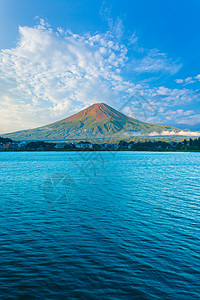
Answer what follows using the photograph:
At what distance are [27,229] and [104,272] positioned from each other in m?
9.50

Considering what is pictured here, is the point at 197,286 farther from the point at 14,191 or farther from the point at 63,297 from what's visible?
the point at 14,191

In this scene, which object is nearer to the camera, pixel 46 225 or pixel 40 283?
pixel 40 283

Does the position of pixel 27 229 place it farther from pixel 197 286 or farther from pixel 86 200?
pixel 197 286

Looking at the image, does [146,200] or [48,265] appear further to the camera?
[146,200]

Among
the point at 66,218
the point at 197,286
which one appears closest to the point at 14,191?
the point at 66,218

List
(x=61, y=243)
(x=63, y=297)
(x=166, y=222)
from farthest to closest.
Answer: (x=166, y=222) < (x=61, y=243) < (x=63, y=297)

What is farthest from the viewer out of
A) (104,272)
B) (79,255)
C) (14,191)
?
(14,191)

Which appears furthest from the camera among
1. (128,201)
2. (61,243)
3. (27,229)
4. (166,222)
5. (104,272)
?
(128,201)

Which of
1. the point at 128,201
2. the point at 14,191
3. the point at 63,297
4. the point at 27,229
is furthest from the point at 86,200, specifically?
the point at 63,297

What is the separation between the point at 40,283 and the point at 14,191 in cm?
2573

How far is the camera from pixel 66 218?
2128cm

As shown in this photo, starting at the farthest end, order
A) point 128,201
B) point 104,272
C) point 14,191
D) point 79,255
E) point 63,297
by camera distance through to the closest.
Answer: point 14,191 → point 128,201 → point 79,255 → point 104,272 → point 63,297

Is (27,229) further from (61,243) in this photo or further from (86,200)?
(86,200)

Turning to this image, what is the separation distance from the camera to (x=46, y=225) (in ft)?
63.5
